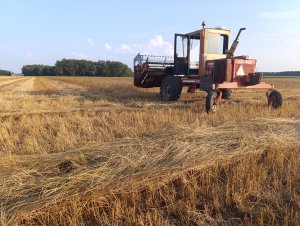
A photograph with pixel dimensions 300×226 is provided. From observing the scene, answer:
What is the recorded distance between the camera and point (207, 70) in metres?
10.1

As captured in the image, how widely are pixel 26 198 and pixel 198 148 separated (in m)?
2.32

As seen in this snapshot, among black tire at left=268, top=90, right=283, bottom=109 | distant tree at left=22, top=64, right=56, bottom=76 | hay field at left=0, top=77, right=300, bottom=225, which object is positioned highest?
distant tree at left=22, top=64, right=56, bottom=76

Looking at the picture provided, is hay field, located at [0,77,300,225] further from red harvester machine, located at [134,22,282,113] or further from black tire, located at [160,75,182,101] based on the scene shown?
black tire, located at [160,75,182,101]

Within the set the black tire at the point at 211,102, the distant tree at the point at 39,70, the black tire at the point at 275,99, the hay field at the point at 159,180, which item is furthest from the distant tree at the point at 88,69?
the hay field at the point at 159,180

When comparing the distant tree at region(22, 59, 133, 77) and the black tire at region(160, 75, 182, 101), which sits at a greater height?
the distant tree at region(22, 59, 133, 77)

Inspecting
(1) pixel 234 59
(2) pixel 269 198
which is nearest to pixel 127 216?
(2) pixel 269 198

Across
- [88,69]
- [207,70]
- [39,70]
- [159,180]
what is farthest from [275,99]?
[39,70]

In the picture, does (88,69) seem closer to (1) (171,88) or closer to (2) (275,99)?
(1) (171,88)

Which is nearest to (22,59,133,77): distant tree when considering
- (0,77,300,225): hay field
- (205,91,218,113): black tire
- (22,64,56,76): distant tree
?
(22,64,56,76): distant tree

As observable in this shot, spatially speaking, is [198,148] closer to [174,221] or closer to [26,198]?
[174,221]

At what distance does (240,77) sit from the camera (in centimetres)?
934

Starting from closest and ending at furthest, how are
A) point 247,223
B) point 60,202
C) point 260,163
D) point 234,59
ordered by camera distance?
point 247,223 < point 60,202 < point 260,163 < point 234,59

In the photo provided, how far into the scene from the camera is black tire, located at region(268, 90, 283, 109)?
9547 mm

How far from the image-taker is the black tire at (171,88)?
1112cm
